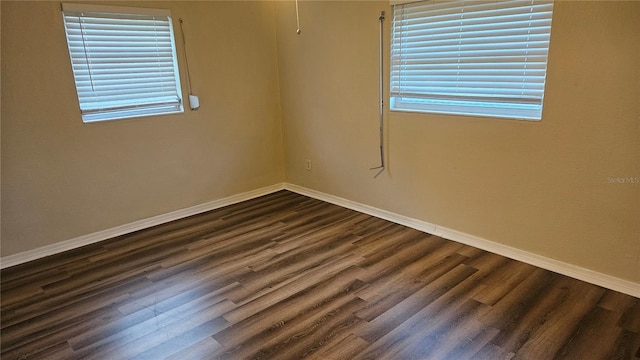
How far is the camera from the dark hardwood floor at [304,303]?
2.01 m

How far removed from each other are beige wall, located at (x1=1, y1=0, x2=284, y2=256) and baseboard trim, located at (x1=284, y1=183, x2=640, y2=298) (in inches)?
45.1

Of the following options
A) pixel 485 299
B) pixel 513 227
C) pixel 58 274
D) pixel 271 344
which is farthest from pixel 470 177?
pixel 58 274

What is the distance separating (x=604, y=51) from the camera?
2.20 metres

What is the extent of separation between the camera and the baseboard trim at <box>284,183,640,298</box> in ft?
7.89

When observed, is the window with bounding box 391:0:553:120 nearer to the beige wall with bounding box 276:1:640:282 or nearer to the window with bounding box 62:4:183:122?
the beige wall with bounding box 276:1:640:282

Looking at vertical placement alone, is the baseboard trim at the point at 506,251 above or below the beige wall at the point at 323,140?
below

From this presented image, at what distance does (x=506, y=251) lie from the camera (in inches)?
112

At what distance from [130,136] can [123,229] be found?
2.66 feet

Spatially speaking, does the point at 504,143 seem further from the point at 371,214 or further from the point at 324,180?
the point at 324,180

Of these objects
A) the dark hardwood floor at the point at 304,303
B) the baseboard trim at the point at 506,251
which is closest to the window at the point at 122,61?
the dark hardwood floor at the point at 304,303

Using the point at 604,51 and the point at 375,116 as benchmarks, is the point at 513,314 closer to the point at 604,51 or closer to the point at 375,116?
the point at 604,51

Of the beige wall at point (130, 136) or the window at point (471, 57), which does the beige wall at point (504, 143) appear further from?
the beige wall at point (130, 136)

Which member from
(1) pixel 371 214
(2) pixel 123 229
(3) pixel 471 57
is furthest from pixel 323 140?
(2) pixel 123 229

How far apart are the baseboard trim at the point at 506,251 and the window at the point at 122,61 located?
189cm
